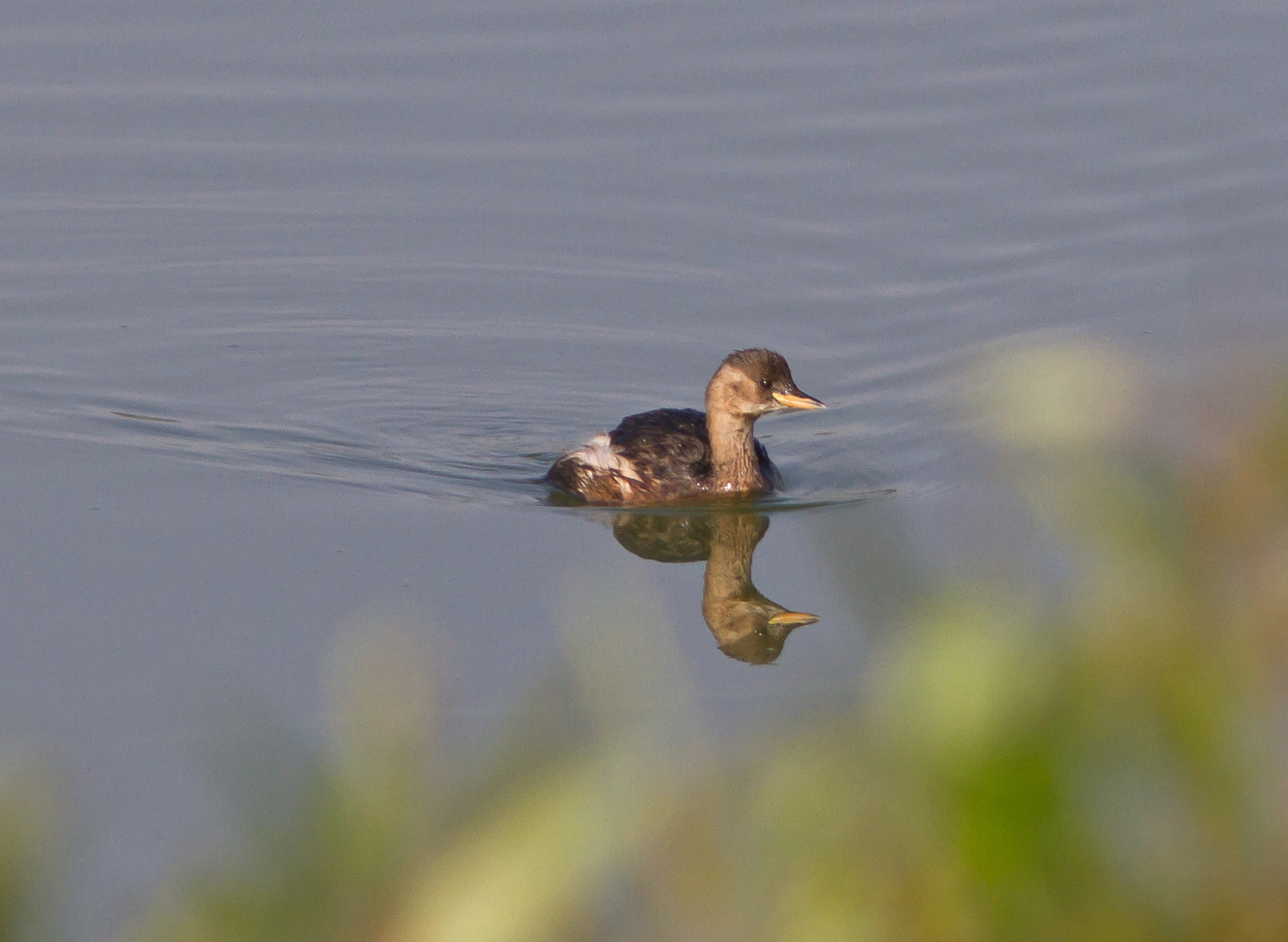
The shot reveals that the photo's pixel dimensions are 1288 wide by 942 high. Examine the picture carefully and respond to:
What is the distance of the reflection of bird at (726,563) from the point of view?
838 cm

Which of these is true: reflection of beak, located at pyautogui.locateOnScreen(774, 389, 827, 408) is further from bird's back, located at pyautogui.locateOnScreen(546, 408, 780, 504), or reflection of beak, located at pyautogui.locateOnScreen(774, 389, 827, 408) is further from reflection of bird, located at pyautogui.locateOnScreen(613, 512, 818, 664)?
reflection of bird, located at pyautogui.locateOnScreen(613, 512, 818, 664)

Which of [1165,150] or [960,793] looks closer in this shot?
[960,793]

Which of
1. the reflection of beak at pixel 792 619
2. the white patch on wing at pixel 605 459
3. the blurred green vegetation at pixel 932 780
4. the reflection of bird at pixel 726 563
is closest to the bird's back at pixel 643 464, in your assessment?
the white patch on wing at pixel 605 459

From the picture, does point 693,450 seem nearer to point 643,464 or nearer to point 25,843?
point 643,464

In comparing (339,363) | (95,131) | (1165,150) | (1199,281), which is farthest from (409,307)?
(1199,281)

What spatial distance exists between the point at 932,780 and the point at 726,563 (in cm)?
802

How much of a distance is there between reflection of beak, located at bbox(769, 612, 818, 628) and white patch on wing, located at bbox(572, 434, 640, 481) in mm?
1721

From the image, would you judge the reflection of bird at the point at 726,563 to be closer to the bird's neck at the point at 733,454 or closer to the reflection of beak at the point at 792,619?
the reflection of beak at the point at 792,619

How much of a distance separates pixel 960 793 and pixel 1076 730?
0.11m

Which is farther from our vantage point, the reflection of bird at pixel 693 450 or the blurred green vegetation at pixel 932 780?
the reflection of bird at pixel 693 450

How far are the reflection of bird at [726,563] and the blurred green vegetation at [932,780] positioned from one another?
6.27m

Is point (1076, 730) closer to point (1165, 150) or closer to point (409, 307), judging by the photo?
point (409, 307)

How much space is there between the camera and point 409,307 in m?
12.7

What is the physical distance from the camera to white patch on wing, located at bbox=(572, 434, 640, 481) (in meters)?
10.2
